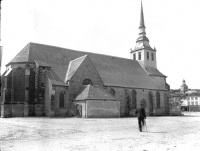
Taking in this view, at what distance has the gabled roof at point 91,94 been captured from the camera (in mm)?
28578

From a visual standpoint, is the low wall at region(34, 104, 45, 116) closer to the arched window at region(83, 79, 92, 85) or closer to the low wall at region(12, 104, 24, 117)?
the low wall at region(12, 104, 24, 117)

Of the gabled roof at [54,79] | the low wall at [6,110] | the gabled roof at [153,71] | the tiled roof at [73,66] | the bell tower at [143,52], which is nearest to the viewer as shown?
the low wall at [6,110]

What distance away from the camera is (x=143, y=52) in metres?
48.2

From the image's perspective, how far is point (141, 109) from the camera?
1322cm

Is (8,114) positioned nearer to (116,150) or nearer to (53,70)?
(53,70)

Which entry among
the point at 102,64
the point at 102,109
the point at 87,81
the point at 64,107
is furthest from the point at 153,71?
the point at 64,107

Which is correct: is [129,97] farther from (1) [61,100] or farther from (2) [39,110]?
(2) [39,110]

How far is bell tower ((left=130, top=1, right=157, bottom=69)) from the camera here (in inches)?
1893

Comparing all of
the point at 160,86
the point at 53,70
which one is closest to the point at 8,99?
the point at 53,70

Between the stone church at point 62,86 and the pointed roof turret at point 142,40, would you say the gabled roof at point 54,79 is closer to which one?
the stone church at point 62,86

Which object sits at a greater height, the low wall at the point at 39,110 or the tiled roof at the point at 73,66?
the tiled roof at the point at 73,66

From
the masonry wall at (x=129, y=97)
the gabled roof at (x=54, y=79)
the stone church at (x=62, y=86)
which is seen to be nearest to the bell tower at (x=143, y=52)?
the masonry wall at (x=129, y=97)

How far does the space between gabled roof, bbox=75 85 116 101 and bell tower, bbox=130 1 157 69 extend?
19.9 meters

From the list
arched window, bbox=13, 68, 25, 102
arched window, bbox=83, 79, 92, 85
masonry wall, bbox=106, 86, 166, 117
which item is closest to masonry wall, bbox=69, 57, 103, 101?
arched window, bbox=83, 79, 92, 85
